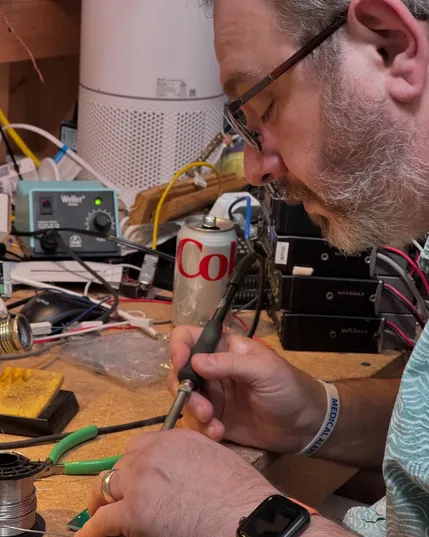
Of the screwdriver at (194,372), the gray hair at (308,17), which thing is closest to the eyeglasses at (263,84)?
the gray hair at (308,17)

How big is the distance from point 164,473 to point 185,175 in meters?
1.01

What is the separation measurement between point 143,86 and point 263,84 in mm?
815

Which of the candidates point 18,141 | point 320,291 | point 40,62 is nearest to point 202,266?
point 320,291

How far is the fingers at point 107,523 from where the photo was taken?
31.9 inches

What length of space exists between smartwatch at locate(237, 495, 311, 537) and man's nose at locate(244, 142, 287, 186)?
401mm

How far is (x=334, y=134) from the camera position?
0.93 meters

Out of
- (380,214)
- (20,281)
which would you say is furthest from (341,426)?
(20,281)

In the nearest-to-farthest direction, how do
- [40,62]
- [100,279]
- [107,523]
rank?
[107,523], [100,279], [40,62]

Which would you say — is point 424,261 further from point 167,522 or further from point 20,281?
point 20,281

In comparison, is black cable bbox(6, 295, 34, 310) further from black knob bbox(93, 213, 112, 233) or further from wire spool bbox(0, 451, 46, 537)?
wire spool bbox(0, 451, 46, 537)

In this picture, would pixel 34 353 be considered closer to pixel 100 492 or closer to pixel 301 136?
pixel 100 492

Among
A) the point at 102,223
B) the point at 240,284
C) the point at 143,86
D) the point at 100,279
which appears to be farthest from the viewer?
the point at 143,86

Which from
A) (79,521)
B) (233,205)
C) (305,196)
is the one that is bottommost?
(79,521)

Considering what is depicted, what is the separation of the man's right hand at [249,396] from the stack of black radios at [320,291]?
0.78 feet
